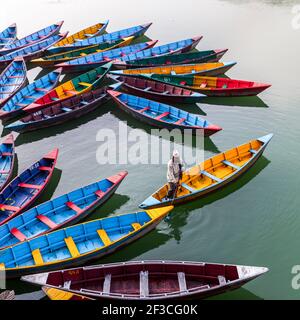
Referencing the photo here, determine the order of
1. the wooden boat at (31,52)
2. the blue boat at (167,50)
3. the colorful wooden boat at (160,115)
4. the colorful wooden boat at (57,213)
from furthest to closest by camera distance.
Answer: the wooden boat at (31,52) → the blue boat at (167,50) → the colorful wooden boat at (160,115) → the colorful wooden boat at (57,213)

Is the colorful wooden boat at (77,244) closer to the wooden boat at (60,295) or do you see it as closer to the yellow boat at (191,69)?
the wooden boat at (60,295)

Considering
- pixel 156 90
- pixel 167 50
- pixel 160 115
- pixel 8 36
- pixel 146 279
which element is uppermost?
pixel 8 36

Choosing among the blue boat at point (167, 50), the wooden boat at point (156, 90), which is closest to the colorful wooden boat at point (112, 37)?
the blue boat at point (167, 50)

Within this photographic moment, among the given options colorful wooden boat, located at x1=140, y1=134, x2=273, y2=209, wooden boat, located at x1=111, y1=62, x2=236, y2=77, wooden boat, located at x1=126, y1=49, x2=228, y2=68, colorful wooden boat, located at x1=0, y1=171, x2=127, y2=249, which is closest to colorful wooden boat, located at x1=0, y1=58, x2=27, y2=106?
wooden boat, located at x1=126, y1=49, x2=228, y2=68

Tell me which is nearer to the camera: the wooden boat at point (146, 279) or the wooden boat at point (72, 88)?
the wooden boat at point (146, 279)

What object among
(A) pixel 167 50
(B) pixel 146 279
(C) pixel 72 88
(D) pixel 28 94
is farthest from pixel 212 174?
(A) pixel 167 50

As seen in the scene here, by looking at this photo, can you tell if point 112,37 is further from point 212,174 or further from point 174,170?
point 174,170
